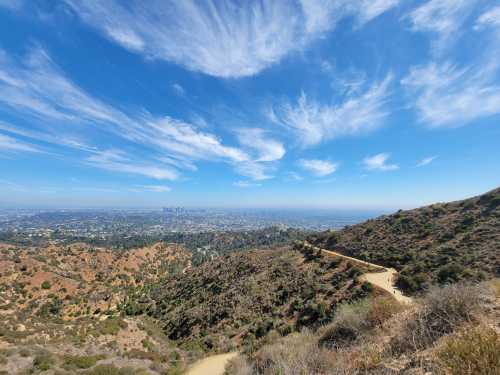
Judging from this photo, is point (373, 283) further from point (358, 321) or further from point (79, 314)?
point (79, 314)

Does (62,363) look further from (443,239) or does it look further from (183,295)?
(443,239)

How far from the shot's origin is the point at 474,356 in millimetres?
2836

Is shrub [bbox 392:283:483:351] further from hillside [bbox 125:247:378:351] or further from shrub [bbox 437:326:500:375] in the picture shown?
hillside [bbox 125:247:378:351]

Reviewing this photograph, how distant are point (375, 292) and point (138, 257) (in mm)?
70229

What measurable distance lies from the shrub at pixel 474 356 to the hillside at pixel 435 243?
15246 millimetres

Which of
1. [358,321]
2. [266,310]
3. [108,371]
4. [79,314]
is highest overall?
[358,321]

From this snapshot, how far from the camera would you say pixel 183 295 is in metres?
38.2

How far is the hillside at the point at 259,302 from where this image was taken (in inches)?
715

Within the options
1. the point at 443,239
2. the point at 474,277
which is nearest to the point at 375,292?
the point at 474,277

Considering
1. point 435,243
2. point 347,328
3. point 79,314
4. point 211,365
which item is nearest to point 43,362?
point 211,365

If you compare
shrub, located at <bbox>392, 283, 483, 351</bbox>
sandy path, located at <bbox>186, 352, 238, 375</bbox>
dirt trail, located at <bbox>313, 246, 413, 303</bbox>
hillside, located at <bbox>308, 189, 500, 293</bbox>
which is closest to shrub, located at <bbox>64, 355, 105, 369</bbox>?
sandy path, located at <bbox>186, 352, 238, 375</bbox>

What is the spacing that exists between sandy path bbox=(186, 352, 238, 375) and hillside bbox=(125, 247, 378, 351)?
1.99 m

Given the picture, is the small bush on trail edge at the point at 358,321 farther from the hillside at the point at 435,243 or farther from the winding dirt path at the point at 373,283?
the hillside at the point at 435,243

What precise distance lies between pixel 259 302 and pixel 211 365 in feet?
32.2
